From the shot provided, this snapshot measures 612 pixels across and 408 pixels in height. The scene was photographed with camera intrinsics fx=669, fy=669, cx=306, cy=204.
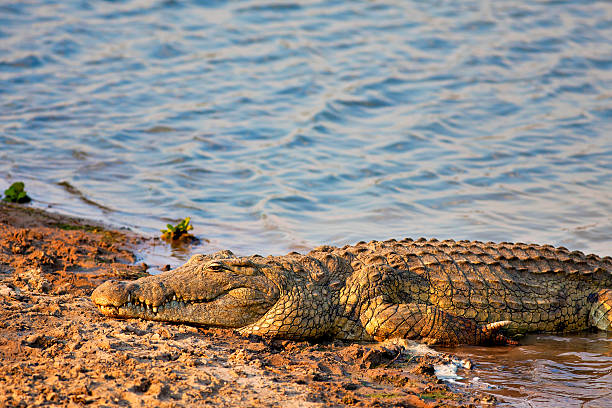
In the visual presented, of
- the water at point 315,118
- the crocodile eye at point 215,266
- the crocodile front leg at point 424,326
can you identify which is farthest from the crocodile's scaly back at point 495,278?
the water at point 315,118

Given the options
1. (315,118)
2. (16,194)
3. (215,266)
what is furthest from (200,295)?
(315,118)

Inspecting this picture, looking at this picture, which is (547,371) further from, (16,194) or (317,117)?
(317,117)

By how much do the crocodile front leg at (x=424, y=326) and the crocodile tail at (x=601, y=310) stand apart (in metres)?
1.08

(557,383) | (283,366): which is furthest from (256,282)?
(557,383)

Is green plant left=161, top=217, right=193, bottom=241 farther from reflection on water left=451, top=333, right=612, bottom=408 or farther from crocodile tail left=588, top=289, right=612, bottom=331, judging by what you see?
crocodile tail left=588, top=289, right=612, bottom=331

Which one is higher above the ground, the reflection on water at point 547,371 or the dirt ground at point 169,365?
the dirt ground at point 169,365

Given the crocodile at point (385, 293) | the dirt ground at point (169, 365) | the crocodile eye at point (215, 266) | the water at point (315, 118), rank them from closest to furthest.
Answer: the dirt ground at point (169, 365) → the crocodile at point (385, 293) → the crocodile eye at point (215, 266) → the water at point (315, 118)

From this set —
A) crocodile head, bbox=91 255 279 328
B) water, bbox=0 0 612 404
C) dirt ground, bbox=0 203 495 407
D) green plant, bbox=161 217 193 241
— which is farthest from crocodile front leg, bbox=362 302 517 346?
green plant, bbox=161 217 193 241

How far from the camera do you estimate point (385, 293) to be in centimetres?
526

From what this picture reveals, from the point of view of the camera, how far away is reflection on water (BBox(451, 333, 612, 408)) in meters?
4.34

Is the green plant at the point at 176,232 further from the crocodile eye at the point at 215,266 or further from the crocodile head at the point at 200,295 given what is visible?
the crocodile eye at the point at 215,266

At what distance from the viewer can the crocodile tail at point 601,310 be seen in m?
5.74

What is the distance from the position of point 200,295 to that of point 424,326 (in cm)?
Answer: 172

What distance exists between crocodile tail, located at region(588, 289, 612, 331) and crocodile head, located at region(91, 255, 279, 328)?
2813 millimetres
